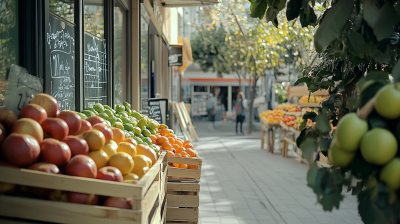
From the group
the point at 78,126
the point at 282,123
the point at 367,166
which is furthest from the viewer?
the point at 282,123

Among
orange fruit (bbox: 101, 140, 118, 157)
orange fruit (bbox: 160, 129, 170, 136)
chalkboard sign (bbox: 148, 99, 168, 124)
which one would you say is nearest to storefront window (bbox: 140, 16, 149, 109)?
chalkboard sign (bbox: 148, 99, 168, 124)

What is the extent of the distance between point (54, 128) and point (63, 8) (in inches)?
74.2

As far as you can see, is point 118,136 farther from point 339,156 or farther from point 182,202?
point 339,156

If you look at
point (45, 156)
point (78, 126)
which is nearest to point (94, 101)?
point (78, 126)

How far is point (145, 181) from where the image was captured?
5.74 feet

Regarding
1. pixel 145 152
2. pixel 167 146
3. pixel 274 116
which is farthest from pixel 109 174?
pixel 274 116

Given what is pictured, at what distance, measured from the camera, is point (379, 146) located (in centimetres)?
113

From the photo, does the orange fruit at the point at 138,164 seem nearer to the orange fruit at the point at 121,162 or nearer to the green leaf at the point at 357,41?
the orange fruit at the point at 121,162

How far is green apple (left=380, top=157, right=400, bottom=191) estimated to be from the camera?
44.2 inches

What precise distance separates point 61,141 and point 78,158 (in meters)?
0.19

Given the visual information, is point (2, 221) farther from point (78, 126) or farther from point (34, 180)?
point (78, 126)

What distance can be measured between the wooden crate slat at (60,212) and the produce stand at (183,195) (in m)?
1.91

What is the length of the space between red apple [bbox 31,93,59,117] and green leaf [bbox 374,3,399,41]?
162cm

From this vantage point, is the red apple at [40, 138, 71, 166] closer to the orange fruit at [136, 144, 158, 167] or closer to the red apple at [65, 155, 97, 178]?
the red apple at [65, 155, 97, 178]
